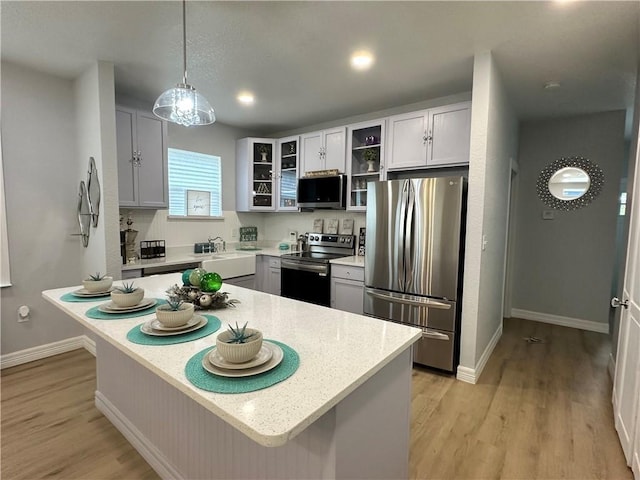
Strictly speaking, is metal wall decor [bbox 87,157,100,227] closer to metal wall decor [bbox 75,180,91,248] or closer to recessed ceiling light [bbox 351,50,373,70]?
metal wall decor [bbox 75,180,91,248]

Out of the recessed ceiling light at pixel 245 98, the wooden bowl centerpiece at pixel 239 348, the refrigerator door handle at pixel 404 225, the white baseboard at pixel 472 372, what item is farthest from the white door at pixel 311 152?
the wooden bowl centerpiece at pixel 239 348

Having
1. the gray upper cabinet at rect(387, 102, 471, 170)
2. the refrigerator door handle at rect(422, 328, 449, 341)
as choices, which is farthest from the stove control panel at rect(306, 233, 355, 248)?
the refrigerator door handle at rect(422, 328, 449, 341)

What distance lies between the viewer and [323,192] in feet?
Answer: 12.7

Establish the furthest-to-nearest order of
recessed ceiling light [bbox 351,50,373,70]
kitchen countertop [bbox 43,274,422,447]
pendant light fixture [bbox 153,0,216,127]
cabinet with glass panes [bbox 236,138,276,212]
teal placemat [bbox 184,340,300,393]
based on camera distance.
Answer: cabinet with glass panes [bbox 236,138,276,212] → recessed ceiling light [bbox 351,50,373,70] → pendant light fixture [bbox 153,0,216,127] → teal placemat [bbox 184,340,300,393] → kitchen countertop [bbox 43,274,422,447]

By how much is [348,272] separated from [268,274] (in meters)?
1.21

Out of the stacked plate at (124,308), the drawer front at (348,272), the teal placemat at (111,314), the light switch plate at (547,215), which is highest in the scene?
the light switch plate at (547,215)

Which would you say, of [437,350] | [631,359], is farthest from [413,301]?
[631,359]

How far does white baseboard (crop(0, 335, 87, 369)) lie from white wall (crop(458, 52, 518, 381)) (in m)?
3.62

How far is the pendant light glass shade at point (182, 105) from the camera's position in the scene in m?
1.81

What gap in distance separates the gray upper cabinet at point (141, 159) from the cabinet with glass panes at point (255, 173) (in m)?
1.19

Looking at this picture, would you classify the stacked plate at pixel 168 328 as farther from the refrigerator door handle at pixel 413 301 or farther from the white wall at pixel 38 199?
the white wall at pixel 38 199

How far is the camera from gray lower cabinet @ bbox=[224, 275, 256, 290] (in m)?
3.84

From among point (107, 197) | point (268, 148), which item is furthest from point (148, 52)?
point (268, 148)

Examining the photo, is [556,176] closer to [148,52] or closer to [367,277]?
[367,277]
